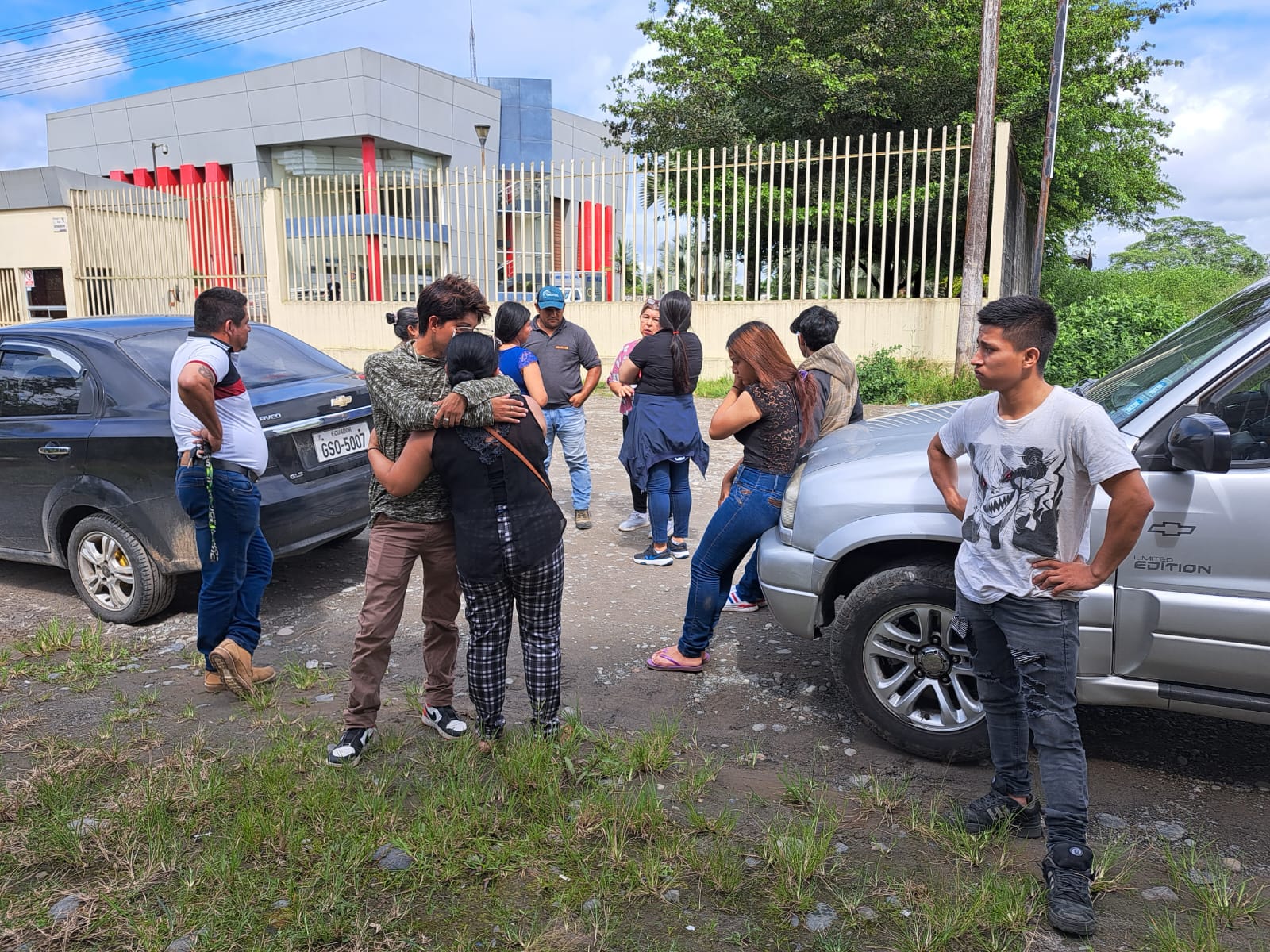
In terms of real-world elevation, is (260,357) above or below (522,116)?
below

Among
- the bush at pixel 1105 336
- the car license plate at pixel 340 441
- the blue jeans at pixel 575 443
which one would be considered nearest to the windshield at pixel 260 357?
the car license plate at pixel 340 441

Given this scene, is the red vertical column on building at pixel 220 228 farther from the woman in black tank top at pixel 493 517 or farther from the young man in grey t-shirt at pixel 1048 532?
the young man in grey t-shirt at pixel 1048 532

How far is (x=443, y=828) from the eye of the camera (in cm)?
302

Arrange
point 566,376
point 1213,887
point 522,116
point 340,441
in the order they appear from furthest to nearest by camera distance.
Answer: point 522,116
point 566,376
point 340,441
point 1213,887

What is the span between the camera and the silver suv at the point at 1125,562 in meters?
3.04

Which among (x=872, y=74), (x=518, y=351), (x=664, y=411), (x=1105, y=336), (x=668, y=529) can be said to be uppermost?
(x=872, y=74)

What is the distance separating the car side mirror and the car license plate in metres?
3.99

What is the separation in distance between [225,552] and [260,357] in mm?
1946

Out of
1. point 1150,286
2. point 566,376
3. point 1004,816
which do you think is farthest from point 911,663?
point 1150,286

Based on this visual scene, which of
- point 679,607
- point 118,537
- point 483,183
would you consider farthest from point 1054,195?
point 118,537

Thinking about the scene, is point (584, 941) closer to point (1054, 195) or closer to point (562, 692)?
point (562, 692)

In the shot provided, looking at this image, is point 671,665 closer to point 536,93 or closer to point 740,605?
point 740,605

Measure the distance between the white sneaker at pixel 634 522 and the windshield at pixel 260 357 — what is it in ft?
7.57

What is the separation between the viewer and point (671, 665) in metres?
4.47
